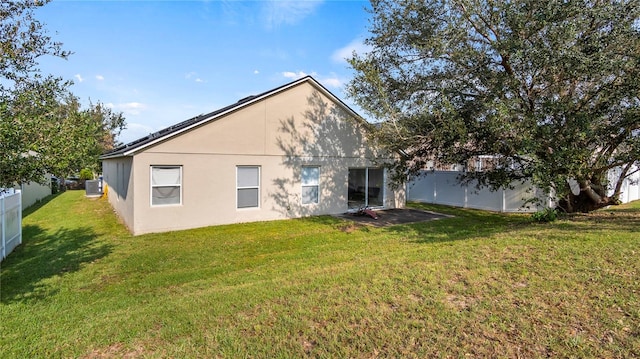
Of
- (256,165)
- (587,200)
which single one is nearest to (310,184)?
(256,165)

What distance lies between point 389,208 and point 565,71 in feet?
29.4

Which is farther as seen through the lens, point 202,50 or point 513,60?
point 202,50

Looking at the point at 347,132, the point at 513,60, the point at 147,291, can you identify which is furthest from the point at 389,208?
the point at 147,291

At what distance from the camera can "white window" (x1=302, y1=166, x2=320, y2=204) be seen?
13.7 metres

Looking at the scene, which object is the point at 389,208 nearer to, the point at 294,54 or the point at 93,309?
the point at 294,54

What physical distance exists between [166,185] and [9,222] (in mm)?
3842

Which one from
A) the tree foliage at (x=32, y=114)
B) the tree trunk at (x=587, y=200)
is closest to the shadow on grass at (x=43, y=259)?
the tree foliage at (x=32, y=114)

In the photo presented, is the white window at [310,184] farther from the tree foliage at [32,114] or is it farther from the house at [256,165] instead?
the tree foliage at [32,114]

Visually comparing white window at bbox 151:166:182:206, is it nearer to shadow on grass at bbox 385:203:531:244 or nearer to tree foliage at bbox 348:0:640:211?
tree foliage at bbox 348:0:640:211

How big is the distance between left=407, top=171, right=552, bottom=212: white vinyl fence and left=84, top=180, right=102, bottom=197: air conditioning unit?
68.7 feet

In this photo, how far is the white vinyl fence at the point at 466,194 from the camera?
15.6 meters

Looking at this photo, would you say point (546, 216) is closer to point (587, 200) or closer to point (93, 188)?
point (587, 200)

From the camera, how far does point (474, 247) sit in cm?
675

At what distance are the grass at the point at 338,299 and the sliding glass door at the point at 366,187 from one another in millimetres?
7374
